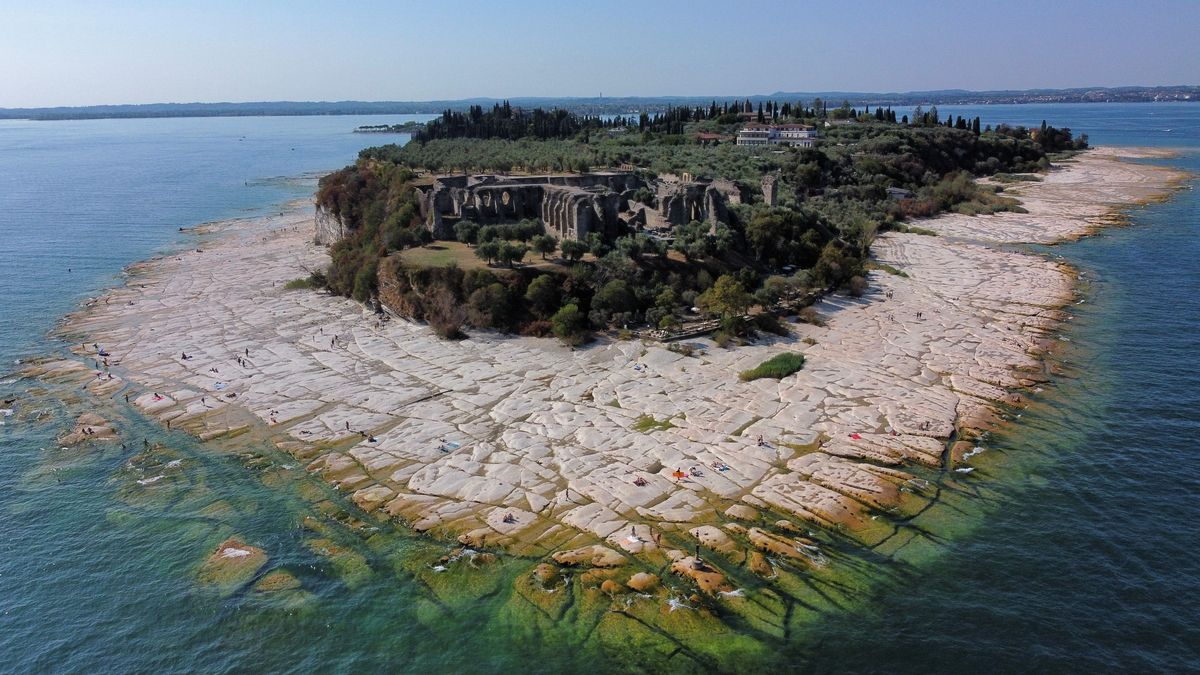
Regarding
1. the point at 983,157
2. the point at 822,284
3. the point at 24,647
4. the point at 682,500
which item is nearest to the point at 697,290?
the point at 822,284

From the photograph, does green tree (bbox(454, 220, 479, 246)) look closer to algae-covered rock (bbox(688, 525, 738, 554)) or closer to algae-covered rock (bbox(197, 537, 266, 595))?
algae-covered rock (bbox(197, 537, 266, 595))

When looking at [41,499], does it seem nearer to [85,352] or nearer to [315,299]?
[85,352]

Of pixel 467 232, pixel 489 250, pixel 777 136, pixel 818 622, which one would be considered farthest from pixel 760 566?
pixel 777 136

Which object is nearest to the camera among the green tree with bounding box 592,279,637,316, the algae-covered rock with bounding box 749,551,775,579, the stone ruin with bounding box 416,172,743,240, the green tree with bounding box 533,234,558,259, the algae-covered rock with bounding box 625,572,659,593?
the algae-covered rock with bounding box 625,572,659,593

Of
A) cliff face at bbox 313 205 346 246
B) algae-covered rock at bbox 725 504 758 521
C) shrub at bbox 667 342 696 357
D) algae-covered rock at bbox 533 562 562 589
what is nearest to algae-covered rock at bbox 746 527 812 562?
algae-covered rock at bbox 725 504 758 521

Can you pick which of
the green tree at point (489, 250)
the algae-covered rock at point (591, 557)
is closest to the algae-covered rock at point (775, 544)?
the algae-covered rock at point (591, 557)

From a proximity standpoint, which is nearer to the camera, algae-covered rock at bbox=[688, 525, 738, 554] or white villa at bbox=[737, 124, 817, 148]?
algae-covered rock at bbox=[688, 525, 738, 554]
